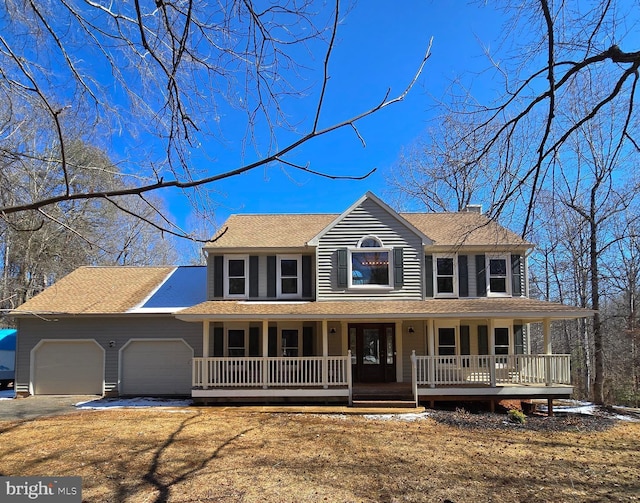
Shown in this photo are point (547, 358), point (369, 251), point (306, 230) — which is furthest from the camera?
point (306, 230)

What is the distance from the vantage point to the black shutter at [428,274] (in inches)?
577

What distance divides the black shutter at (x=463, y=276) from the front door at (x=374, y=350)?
8.44 ft

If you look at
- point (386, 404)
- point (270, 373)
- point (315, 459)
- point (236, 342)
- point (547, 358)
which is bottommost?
point (386, 404)

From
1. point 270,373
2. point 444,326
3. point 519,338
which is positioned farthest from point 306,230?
point 519,338

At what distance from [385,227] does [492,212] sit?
28.1 feet

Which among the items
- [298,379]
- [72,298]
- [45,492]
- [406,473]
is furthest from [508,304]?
[72,298]

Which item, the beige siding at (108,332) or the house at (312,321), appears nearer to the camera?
the house at (312,321)

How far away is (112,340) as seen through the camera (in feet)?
49.4

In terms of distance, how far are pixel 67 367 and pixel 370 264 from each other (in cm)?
1066

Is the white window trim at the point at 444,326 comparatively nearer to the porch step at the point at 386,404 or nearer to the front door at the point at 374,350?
the front door at the point at 374,350

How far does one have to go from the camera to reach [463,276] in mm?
14836

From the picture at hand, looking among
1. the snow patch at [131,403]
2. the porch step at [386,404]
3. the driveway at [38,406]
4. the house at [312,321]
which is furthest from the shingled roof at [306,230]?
the driveway at [38,406]

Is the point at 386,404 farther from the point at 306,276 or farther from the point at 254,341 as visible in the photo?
the point at 254,341

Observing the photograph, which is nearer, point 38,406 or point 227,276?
point 38,406
